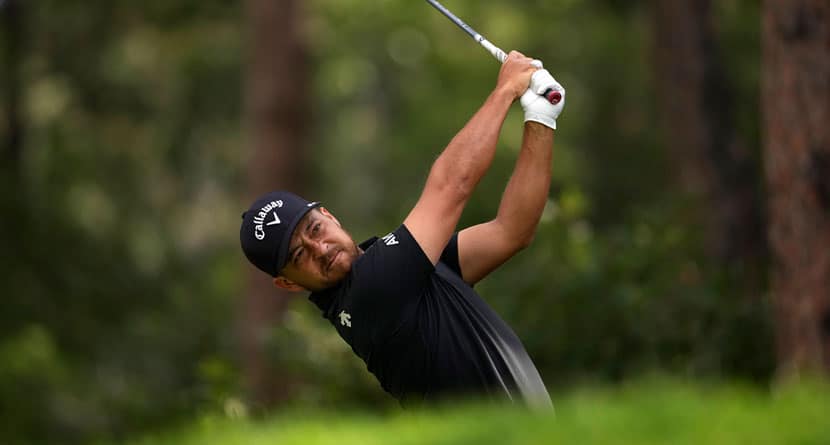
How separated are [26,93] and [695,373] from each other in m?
16.0

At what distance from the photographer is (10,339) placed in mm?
20688

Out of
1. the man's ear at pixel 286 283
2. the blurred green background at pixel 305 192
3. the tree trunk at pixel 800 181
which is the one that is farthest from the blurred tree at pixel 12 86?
the man's ear at pixel 286 283

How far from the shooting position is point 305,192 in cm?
1709

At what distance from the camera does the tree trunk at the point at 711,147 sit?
12.9 meters

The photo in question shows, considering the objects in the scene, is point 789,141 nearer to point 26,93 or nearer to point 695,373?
point 695,373

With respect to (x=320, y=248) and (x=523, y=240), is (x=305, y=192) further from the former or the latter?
(x=320, y=248)

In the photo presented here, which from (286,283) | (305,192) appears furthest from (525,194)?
(305,192)

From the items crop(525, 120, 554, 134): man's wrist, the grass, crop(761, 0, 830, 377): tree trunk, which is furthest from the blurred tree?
the grass

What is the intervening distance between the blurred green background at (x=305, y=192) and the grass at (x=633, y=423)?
4.15 metres

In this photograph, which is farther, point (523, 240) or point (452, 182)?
point (523, 240)

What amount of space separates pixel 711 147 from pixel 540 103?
28.7 ft

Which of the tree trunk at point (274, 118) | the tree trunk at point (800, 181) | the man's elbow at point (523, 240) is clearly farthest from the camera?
the tree trunk at point (274, 118)

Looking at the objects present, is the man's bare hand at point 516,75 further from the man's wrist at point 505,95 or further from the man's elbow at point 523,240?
the man's elbow at point 523,240

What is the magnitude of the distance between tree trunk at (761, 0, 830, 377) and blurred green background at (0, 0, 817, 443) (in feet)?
2.64
